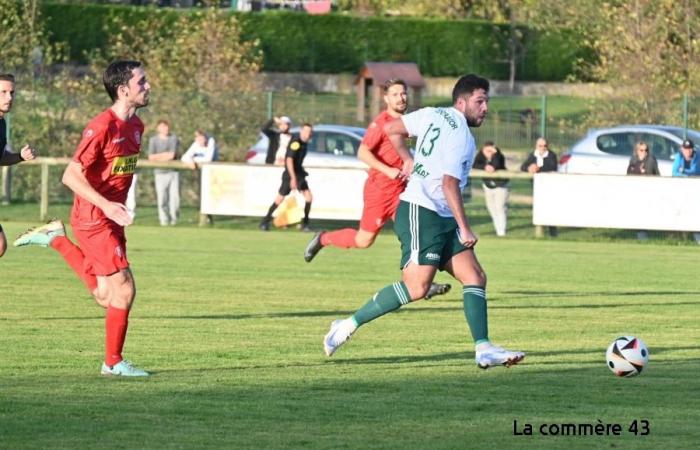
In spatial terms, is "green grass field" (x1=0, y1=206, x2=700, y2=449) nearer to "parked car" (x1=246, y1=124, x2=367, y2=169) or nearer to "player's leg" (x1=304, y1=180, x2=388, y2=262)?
"player's leg" (x1=304, y1=180, x2=388, y2=262)

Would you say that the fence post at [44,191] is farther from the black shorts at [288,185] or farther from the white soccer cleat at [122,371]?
the white soccer cleat at [122,371]

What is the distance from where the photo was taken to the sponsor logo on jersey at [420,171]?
11023 millimetres

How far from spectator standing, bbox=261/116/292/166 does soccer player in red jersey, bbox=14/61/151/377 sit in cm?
1850

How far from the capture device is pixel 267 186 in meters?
29.2

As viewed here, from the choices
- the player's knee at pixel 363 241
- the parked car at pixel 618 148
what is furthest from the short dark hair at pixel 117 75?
the parked car at pixel 618 148

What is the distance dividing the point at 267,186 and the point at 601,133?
6378mm

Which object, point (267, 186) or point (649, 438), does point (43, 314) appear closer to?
point (649, 438)

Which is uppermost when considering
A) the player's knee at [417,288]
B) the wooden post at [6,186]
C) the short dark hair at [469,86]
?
the short dark hair at [469,86]

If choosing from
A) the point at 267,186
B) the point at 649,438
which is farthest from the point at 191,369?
the point at 267,186

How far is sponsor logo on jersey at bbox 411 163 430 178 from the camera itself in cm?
1102

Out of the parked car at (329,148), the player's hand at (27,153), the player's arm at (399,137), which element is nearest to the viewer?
the player's arm at (399,137)

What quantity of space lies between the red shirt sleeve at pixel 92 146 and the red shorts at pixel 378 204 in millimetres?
5884

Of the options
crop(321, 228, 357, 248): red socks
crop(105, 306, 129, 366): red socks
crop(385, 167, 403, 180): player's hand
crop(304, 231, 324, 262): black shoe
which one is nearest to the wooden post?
crop(304, 231, 324, 262): black shoe

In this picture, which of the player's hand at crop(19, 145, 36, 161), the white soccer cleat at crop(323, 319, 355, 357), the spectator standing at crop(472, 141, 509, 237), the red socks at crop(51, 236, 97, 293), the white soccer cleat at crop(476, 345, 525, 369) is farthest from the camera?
the spectator standing at crop(472, 141, 509, 237)
